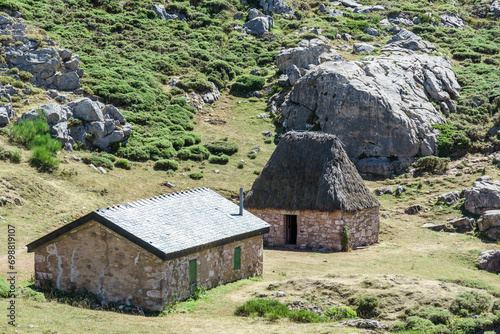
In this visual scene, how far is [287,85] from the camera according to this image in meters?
58.1

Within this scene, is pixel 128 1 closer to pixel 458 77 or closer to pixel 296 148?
pixel 458 77

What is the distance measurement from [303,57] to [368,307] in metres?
42.4

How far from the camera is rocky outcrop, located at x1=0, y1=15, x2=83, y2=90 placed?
4819 cm

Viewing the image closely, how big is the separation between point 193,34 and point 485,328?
2186 inches

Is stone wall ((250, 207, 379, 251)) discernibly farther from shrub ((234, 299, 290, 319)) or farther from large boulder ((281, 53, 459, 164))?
large boulder ((281, 53, 459, 164))

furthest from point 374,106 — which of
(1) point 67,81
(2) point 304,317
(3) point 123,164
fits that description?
(2) point 304,317

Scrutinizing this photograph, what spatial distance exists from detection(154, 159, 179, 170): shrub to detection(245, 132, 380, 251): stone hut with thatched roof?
9.67m

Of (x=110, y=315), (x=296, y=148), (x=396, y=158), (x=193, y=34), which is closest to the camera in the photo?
(x=110, y=315)

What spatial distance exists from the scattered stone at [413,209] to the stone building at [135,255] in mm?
19491

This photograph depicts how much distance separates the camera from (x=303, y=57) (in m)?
59.9

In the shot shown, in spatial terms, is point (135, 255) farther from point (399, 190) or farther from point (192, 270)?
point (399, 190)

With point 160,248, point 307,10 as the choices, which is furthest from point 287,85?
point 160,248

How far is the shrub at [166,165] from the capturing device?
1716 inches

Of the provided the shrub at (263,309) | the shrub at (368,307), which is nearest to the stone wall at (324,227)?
the shrub at (368,307)
